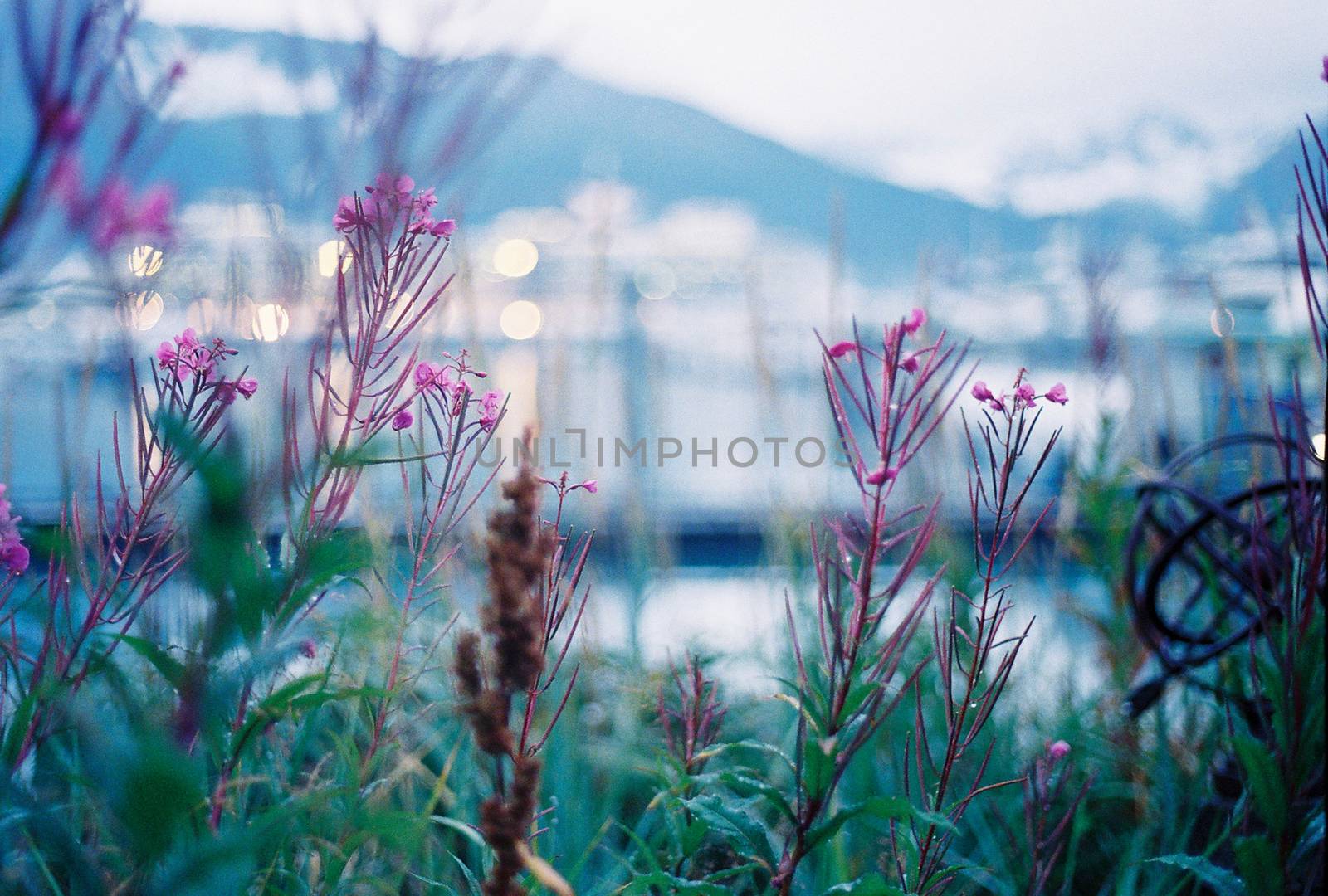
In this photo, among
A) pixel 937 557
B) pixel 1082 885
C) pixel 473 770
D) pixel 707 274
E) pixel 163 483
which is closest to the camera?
pixel 163 483

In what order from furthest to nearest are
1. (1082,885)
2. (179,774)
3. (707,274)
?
(707,274) < (1082,885) < (179,774)

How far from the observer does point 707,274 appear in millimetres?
4059

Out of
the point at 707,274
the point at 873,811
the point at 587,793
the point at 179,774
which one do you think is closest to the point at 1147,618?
the point at 873,811

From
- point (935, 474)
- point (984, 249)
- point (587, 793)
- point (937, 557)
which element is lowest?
point (587, 793)

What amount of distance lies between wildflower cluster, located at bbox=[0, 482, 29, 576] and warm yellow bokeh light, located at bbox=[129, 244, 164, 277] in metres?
0.24

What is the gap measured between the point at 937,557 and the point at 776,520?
35 cm

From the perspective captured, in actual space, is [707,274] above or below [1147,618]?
above

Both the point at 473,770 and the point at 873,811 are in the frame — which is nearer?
the point at 873,811

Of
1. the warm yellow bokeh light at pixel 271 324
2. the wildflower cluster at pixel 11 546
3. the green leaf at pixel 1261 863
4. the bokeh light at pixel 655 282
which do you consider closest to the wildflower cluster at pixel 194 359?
the warm yellow bokeh light at pixel 271 324

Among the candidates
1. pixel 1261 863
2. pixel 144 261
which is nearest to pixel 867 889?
pixel 1261 863

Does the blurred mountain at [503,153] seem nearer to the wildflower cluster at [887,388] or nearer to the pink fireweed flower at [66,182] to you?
the pink fireweed flower at [66,182]

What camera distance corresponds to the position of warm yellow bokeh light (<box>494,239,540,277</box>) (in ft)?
10.7

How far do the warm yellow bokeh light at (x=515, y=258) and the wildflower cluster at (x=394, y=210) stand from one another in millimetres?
2546

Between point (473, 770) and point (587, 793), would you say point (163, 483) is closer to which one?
point (473, 770)
